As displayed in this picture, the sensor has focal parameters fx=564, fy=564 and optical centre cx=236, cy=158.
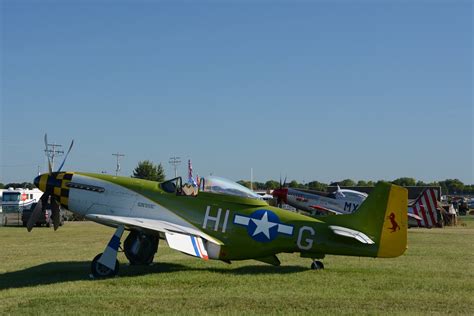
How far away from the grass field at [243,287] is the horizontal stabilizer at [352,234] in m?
0.65

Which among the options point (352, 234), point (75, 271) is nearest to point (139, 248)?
point (75, 271)

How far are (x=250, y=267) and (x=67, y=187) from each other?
4.23 metres

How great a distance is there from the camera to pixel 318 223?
412 inches

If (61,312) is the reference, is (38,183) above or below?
above

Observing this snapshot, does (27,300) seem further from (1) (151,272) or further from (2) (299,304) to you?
(2) (299,304)

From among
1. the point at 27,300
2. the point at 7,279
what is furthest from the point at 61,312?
the point at 7,279

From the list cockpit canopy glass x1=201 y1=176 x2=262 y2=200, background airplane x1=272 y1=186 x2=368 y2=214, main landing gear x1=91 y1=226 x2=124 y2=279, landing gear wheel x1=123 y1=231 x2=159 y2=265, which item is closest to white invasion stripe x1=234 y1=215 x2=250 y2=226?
cockpit canopy glass x1=201 y1=176 x2=262 y2=200

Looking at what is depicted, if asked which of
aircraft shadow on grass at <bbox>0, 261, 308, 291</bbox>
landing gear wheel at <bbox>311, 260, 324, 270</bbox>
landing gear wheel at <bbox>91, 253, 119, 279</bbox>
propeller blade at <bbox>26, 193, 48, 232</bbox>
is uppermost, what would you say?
propeller blade at <bbox>26, 193, 48, 232</bbox>

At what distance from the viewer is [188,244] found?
10.1 m

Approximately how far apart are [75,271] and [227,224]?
3226 mm

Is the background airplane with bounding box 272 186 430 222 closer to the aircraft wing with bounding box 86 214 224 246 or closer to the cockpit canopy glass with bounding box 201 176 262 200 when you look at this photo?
the cockpit canopy glass with bounding box 201 176 262 200

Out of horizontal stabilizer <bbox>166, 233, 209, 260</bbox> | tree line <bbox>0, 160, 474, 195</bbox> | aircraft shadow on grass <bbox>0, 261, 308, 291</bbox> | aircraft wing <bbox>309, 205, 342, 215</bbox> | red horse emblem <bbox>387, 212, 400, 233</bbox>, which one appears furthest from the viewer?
tree line <bbox>0, 160, 474, 195</bbox>

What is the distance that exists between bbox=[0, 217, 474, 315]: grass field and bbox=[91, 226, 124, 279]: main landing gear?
230 millimetres

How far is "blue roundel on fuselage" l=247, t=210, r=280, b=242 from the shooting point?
34.4 ft
